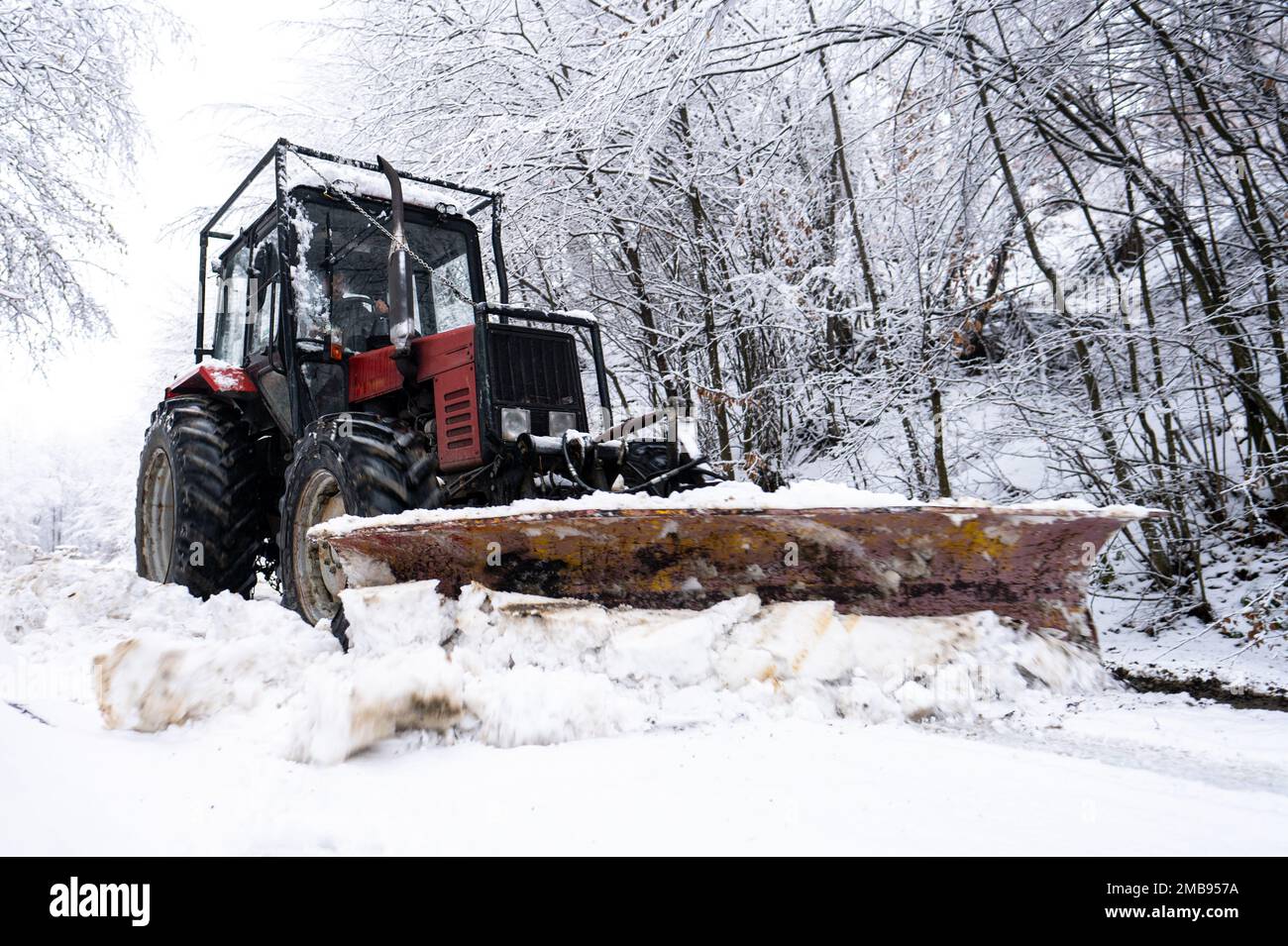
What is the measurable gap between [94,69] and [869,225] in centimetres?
640

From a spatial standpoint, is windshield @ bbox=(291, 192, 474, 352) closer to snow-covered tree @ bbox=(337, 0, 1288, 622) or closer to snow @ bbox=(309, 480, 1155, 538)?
snow-covered tree @ bbox=(337, 0, 1288, 622)

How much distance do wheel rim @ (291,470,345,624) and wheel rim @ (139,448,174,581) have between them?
2.09 meters

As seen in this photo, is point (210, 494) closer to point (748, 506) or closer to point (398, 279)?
point (398, 279)

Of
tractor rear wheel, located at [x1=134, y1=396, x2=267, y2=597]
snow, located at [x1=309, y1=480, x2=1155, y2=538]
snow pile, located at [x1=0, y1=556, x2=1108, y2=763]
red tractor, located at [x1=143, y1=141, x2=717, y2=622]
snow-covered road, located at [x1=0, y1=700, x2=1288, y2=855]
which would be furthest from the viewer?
tractor rear wheel, located at [x1=134, y1=396, x2=267, y2=597]

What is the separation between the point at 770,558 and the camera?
2.62 meters

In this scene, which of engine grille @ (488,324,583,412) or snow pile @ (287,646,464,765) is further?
engine grille @ (488,324,583,412)

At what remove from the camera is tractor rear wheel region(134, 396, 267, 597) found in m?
4.88

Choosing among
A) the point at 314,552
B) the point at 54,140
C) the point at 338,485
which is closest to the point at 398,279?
the point at 338,485

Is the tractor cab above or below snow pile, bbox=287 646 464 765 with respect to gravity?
above

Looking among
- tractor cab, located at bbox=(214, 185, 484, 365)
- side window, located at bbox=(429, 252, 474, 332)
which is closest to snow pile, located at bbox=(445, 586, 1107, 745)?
tractor cab, located at bbox=(214, 185, 484, 365)

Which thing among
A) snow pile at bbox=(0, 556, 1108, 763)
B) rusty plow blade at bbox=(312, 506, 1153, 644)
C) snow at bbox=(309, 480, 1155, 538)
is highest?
snow at bbox=(309, 480, 1155, 538)

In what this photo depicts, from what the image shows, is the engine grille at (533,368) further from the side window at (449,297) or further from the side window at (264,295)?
the side window at (264,295)

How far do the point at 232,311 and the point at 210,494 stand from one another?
53.1 inches
